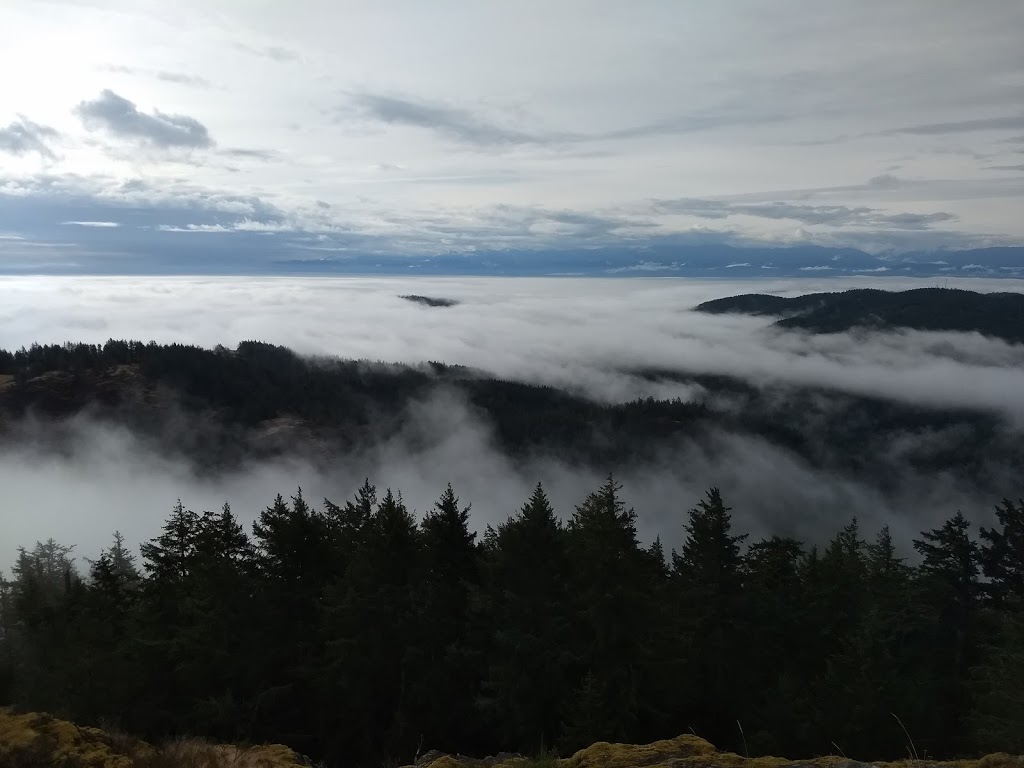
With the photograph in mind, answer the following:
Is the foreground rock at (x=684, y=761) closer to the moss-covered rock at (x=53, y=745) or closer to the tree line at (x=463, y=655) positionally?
the moss-covered rock at (x=53, y=745)

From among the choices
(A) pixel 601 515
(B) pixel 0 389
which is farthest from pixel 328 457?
(A) pixel 601 515

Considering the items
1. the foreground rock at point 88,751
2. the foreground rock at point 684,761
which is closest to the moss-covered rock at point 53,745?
the foreground rock at point 88,751

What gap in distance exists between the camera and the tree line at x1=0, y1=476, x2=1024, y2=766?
19.8m

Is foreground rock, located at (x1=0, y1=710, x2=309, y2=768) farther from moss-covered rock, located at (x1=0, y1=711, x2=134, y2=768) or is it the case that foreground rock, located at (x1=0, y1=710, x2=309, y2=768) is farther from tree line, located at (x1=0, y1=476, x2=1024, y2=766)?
tree line, located at (x1=0, y1=476, x2=1024, y2=766)

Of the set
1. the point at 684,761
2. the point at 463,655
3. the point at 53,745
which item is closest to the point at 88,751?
the point at 53,745

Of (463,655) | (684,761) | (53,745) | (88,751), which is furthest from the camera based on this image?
(463,655)

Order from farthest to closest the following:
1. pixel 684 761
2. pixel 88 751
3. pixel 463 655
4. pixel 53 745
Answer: pixel 463 655 < pixel 88 751 < pixel 53 745 < pixel 684 761

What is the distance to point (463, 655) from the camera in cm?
2161

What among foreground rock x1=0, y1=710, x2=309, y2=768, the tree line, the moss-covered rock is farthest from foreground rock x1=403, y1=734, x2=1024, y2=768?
the tree line

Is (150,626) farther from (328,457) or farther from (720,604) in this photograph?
(328,457)

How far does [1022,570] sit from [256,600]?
42.0 m

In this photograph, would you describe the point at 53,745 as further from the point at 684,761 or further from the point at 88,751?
the point at 684,761

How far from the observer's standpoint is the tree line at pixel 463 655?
65.0 feet

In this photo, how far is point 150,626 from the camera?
22.7m
